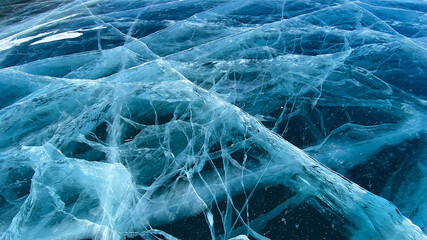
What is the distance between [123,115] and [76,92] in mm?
466

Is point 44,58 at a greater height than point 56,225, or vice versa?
point 44,58

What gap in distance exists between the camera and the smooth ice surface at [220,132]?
3.28ft

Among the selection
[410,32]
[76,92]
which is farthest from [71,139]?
[410,32]

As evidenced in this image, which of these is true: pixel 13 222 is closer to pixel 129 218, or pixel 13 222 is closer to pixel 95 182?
pixel 95 182

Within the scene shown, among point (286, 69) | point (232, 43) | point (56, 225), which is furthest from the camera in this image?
point (232, 43)

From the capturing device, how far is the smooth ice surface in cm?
100

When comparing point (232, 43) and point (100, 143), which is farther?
point (232, 43)

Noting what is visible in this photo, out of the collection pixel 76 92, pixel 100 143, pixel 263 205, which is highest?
pixel 76 92

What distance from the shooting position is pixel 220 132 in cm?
133

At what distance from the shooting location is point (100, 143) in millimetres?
1346

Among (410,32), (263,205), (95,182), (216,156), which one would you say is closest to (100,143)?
(95,182)

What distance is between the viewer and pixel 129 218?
998 mm

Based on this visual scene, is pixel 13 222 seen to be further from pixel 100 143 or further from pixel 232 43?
pixel 232 43

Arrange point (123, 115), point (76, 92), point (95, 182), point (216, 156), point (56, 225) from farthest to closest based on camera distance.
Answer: point (76, 92)
point (123, 115)
point (216, 156)
point (95, 182)
point (56, 225)
